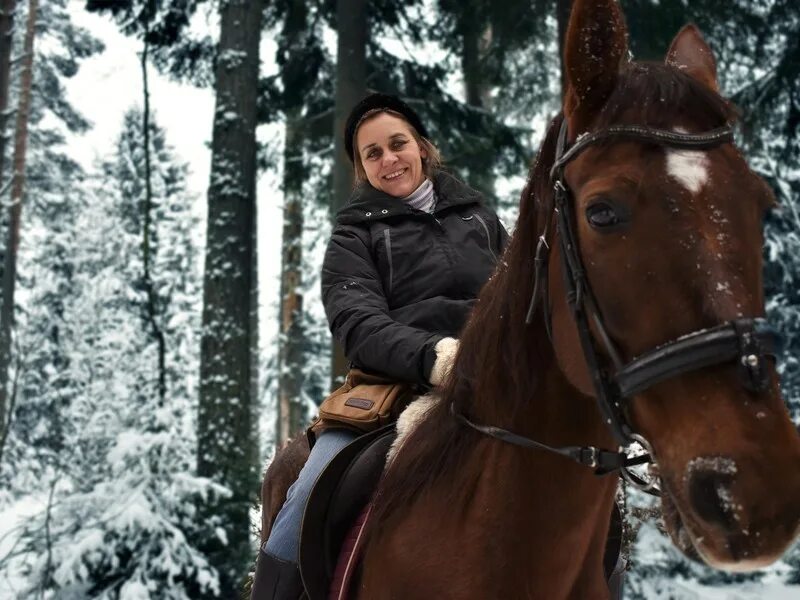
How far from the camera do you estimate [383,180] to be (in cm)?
334

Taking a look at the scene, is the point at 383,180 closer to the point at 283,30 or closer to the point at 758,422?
the point at 758,422

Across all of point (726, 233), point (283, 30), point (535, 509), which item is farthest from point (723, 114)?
point (283, 30)

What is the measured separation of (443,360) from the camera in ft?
8.48

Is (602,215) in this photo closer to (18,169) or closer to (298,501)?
(298,501)

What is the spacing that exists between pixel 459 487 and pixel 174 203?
1209 inches

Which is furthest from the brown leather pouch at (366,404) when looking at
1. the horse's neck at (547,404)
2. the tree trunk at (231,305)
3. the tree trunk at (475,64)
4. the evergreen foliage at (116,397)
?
the tree trunk at (475,64)

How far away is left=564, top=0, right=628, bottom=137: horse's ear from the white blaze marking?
315mm

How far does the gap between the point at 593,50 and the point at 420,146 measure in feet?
5.26

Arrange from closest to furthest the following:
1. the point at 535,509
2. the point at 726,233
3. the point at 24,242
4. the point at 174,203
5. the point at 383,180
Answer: the point at 726,233, the point at 535,509, the point at 383,180, the point at 24,242, the point at 174,203

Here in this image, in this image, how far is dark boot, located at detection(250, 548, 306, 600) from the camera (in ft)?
8.85

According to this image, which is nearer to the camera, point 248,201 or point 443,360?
point 443,360

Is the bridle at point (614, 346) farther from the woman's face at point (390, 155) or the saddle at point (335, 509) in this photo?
the woman's face at point (390, 155)

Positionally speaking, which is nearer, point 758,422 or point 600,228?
point 758,422

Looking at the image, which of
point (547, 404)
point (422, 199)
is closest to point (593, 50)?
point (547, 404)
